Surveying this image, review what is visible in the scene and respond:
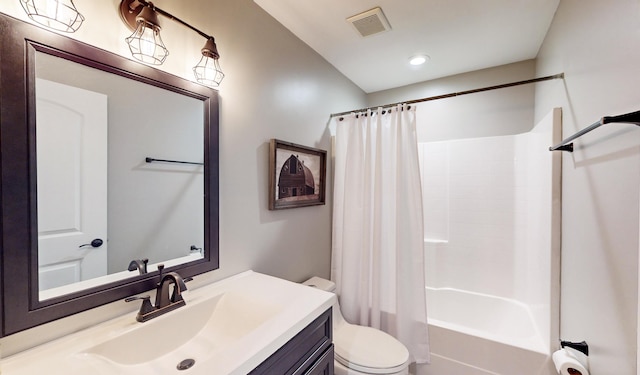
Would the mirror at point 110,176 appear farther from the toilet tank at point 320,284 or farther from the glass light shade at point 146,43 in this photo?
the toilet tank at point 320,284

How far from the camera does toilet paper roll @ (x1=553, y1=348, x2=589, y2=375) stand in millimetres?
1121

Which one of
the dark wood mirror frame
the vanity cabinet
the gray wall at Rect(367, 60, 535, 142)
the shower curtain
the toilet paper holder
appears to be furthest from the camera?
the gray wall at Rect(367, 60, 535, 142)

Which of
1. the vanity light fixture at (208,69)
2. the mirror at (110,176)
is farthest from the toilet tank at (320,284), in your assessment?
the vanity light fixture at (208,69)

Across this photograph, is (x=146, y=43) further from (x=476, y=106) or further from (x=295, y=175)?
(x=476, y=106)

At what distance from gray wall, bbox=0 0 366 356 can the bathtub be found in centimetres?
102

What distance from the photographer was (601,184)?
0.98 meters

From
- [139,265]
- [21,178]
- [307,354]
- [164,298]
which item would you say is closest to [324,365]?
[307,354]

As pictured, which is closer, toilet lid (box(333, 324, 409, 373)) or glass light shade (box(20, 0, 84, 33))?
glass light shade (box(20, 0, 84, 33))

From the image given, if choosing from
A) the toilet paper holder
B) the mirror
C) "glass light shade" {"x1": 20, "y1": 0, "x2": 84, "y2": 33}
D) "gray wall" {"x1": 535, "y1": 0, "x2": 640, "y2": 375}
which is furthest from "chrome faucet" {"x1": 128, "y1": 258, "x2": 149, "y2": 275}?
the toilet paper holder

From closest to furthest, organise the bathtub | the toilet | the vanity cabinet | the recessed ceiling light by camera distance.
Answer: the vanity cabinet → the toilet → the bathtub → the recessed ceiling light

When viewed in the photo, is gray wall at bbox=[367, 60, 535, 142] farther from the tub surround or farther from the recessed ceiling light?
the recessed ceiling light

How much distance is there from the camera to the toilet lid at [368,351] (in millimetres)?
1374

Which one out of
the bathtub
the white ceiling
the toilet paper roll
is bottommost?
the bathtub

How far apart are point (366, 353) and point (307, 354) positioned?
64 centimetres
